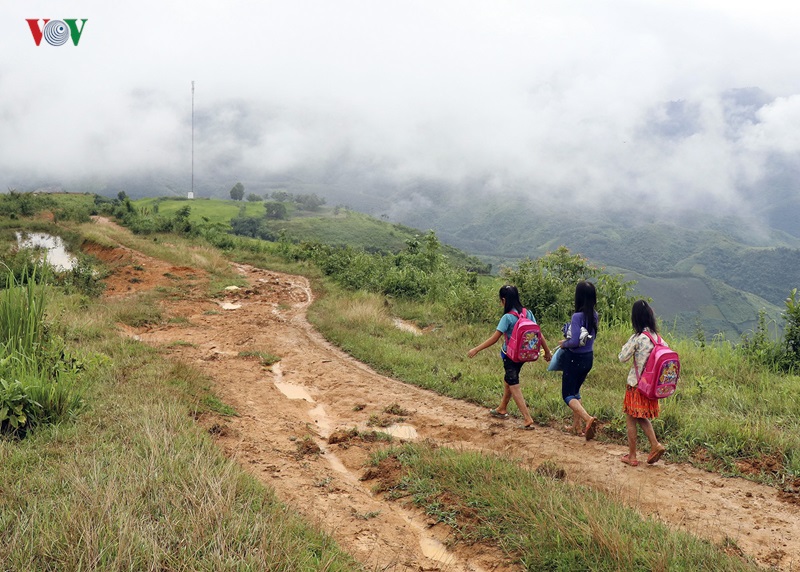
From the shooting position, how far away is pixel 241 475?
13.8 feet

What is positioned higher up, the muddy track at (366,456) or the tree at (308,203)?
the tree at (308,203)

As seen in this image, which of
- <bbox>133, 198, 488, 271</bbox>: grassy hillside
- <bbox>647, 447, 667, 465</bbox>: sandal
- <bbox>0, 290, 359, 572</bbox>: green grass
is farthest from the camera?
<bbox>133, 198, 488, 271</bbox>: grassy hillside

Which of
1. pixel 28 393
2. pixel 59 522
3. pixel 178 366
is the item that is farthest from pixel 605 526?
pixel 178 366

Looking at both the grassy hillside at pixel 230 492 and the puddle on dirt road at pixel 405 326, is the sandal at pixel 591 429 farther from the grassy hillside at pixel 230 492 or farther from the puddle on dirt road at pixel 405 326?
the puddle on dirt road at pixel 405 326

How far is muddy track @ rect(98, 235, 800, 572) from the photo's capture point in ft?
13.5

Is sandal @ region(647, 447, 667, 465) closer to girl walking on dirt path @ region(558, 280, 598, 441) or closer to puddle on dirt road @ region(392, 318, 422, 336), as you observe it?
girl walking on dirt path @ region(558, 280, 598, 441)

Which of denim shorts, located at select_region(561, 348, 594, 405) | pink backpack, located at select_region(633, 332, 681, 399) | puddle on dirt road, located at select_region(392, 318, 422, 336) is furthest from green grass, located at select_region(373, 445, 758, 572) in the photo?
puddle on dirt road, located at select_region(392, 318, 422, 336)

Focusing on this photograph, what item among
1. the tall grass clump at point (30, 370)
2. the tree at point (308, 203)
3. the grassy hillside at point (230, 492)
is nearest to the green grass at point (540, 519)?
the grassy hillside at point (230, 492)

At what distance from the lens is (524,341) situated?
664cm

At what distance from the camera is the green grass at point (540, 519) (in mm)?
3482

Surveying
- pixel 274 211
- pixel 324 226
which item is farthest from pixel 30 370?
pixel 274 211

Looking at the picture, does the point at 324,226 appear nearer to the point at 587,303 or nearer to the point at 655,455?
the point at 587,303

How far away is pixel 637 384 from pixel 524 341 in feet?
4.82

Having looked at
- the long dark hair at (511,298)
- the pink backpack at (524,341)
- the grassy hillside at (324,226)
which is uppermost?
the long dark hair at (511,298)
